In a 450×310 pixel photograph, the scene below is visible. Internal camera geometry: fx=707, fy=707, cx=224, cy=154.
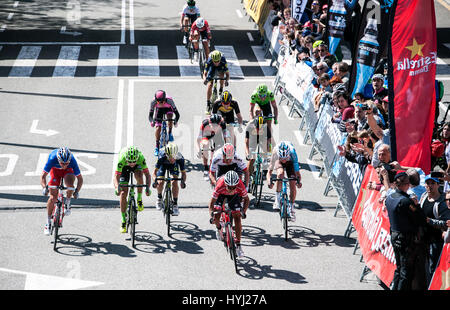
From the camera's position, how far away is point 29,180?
1609 cm

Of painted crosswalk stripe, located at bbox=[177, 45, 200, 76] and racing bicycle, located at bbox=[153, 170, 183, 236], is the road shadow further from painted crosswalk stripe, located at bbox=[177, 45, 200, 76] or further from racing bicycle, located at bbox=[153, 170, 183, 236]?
painted crosswalk stripe, located at bbox=[177, 45, 200, 76]

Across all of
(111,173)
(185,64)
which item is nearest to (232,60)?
(185,64)

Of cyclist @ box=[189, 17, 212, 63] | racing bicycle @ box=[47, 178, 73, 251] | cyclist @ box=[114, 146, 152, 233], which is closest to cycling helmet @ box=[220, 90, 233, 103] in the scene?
cyclist @ box=[114, 146, 152, 233]

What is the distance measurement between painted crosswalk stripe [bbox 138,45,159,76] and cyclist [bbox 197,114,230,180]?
889cm

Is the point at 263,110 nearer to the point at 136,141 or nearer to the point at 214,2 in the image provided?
the point at 136,141

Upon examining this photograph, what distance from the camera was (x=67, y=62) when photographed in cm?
2550

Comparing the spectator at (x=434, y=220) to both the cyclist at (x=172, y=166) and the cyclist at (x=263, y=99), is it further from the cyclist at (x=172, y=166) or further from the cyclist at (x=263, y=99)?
the cyclist at (x=263, y=99)

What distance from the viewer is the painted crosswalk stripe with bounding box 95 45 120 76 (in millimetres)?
24438

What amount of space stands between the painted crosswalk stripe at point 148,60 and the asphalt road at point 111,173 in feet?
0.13

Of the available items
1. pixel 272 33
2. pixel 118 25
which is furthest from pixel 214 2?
pixel 272 33

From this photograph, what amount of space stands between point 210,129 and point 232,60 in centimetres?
1077

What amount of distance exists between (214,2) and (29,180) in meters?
21.5

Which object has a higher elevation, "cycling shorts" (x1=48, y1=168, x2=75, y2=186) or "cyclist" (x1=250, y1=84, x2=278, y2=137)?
"cyclist" (x1=250, y1=84, x2=278, y2=137)
